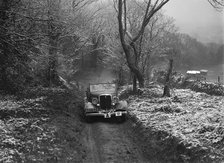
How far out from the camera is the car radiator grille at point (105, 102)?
635 inches

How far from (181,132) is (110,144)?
Answer: 2.89 metres

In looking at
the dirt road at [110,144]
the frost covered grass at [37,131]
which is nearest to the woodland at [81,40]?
the frost covered grass at [37,131]

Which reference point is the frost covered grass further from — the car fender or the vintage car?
the vintage car

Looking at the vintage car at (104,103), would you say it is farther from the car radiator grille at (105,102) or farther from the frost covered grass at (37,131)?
the frost covered grass at (37,131)

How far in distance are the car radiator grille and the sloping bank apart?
1.34m

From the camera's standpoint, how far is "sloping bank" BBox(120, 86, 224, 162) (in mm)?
9336

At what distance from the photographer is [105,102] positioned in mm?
16188

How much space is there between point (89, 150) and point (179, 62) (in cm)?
3921

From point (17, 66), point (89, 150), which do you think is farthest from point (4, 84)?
point (89, 150)

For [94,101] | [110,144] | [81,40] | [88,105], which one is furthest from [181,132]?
[81,40]

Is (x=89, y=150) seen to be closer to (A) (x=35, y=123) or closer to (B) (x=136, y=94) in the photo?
(A) (x=35, y=123)

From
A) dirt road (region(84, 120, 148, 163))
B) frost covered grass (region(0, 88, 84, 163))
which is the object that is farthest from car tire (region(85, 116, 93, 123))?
frost covered grass (region(0, 88, 84, 163))

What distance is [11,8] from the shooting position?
45.3ft

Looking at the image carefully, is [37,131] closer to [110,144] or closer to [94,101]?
[110,144]
